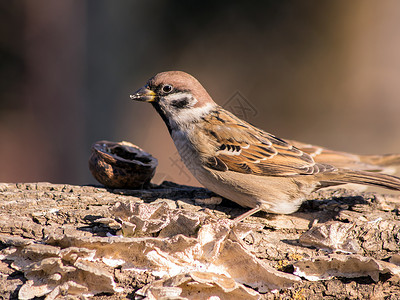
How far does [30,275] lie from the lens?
1.87 metres

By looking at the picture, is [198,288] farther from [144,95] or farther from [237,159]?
[144,95]

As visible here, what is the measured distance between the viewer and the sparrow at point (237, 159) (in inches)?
109

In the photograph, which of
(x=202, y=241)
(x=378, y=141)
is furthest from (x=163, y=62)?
(x=202, y=241)

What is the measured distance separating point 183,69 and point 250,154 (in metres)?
2.13

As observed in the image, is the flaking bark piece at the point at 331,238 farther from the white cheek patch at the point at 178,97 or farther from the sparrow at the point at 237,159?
the white cheek patch at the point at 178,97

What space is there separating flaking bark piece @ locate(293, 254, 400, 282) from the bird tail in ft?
2.18

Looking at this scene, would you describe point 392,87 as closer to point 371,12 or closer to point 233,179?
point 371,12

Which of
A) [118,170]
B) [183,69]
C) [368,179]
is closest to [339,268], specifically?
[368,179]

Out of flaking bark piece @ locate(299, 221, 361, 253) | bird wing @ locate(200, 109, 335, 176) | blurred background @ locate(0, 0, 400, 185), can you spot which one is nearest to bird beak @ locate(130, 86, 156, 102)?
bird wing @ locate(200, 109, 335, 176)

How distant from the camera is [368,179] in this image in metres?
2.72

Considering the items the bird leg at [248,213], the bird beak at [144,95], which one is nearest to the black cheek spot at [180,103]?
the bird beak at [144,95]

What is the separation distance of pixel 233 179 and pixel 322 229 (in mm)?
704

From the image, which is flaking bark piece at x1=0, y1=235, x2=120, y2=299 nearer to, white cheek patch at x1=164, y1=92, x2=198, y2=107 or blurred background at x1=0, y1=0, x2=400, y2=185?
white cheek patch at x1=164, y1=92, x2=198, y2=107

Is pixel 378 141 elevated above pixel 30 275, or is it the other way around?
pixel 378 141
